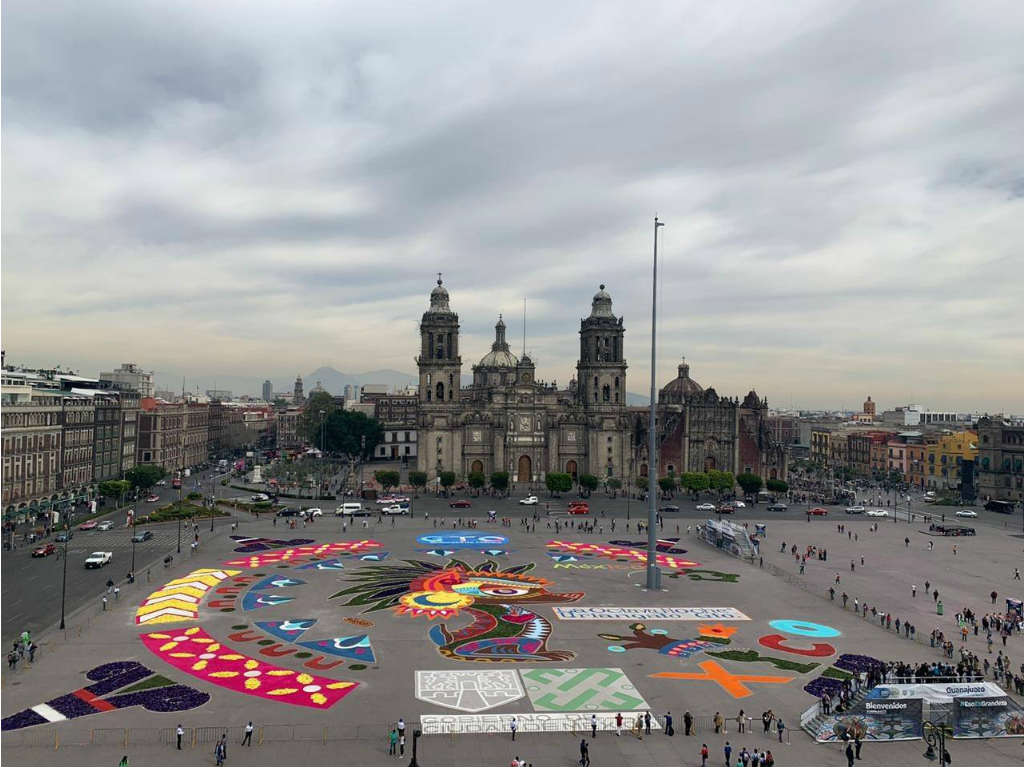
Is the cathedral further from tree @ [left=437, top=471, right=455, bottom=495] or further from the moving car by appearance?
the moving car

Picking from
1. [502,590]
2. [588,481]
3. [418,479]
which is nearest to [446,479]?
[418,479]

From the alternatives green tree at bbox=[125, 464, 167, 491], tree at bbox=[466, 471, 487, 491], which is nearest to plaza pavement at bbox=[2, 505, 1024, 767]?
green tree at bbox=[125, 464, 167, 491]

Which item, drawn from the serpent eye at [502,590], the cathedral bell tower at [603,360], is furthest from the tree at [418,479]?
the serpent eye at [502,590]

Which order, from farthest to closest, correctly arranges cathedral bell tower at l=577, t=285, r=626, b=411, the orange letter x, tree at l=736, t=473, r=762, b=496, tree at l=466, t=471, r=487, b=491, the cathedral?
cathedral bell tower at l=577, t=285, r=626, b=411 < the cathedral < tree at l=466, t=471, r=487, b=491 < tree at l=736, t=473, r=762, b=496 < the orange letter x

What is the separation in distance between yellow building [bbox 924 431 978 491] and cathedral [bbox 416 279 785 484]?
1417 inches

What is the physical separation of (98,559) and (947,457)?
134 metres

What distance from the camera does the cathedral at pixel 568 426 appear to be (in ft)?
399

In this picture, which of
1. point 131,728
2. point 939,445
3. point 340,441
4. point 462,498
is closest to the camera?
point 131,728

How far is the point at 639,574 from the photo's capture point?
59000mm

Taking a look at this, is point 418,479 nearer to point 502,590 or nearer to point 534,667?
point 502,590

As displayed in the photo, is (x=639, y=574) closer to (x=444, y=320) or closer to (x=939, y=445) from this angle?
(x=444, y=320)

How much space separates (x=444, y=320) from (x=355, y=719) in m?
96.8


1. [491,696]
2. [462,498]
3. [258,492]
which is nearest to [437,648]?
[491,696]

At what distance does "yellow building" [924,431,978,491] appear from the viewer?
13275 cm
